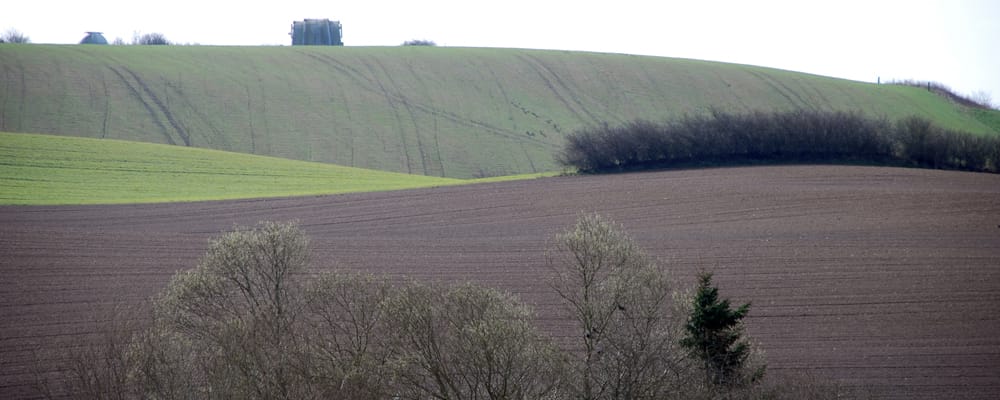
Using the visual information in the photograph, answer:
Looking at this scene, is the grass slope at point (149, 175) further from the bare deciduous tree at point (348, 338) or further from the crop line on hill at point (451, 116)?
the bare deciduous tree at point (348, 338)

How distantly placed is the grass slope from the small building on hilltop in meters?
51.8

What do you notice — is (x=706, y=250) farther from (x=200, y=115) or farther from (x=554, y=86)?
(x=554, y=86)

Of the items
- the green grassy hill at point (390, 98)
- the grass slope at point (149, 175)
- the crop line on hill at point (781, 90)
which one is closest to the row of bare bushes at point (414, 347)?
the grass slope at point (149, 175)

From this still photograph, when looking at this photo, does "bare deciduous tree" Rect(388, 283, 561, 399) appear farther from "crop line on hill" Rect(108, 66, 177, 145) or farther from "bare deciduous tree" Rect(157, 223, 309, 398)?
"crop line on hill" Rect(108, 66, 177, 145)

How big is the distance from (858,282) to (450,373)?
47.3 feet

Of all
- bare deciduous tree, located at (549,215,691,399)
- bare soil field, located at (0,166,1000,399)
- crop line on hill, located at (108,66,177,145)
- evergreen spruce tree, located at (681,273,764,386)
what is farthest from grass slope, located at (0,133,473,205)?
evergreen spruce tree, located at (681,273,764,386)

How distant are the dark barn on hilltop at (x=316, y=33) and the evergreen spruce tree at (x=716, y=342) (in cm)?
8947

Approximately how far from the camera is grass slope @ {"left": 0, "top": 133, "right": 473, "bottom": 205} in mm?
44469

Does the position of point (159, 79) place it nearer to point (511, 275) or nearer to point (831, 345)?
point (511, 275)

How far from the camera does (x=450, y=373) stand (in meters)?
18.6

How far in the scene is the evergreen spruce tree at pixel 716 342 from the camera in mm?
19484

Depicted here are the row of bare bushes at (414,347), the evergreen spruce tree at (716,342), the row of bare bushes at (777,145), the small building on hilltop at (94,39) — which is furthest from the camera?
the small building on hilltop at (94,39)

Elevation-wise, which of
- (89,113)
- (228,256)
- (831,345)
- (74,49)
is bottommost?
(831,345)

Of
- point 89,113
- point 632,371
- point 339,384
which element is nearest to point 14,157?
point 89,113
